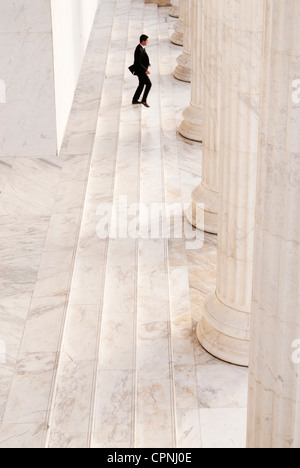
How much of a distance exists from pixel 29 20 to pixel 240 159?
11.7 ft

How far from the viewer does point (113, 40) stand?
2684cm

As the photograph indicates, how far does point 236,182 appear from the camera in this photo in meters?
10.2

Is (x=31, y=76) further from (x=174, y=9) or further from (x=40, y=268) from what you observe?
(x=174, y=9)

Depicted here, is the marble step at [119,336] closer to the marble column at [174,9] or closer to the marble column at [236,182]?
the marble column at [236,182]

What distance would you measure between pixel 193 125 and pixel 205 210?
4.72m

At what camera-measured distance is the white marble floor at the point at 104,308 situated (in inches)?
378

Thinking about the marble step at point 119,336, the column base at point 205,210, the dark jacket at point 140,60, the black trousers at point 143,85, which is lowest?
the marble step at point 119,336

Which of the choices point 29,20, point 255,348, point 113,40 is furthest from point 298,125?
point 113,40

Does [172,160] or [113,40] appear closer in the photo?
[172,160]

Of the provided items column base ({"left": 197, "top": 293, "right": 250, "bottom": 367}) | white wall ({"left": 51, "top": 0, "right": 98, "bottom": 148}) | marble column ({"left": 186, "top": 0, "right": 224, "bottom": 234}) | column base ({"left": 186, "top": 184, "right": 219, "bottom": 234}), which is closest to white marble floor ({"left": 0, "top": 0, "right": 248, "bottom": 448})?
column base ({"left": 197, "top": 293, "right": 250, "bottom": 367})

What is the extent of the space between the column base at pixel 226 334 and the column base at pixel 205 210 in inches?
132

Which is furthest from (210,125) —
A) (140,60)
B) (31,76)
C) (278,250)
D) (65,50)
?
(278,250)

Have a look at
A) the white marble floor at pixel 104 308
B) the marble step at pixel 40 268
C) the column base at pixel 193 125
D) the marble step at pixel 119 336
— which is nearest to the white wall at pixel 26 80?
the marble step at pixel 40 268

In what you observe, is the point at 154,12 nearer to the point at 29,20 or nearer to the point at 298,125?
the point at 29,20
